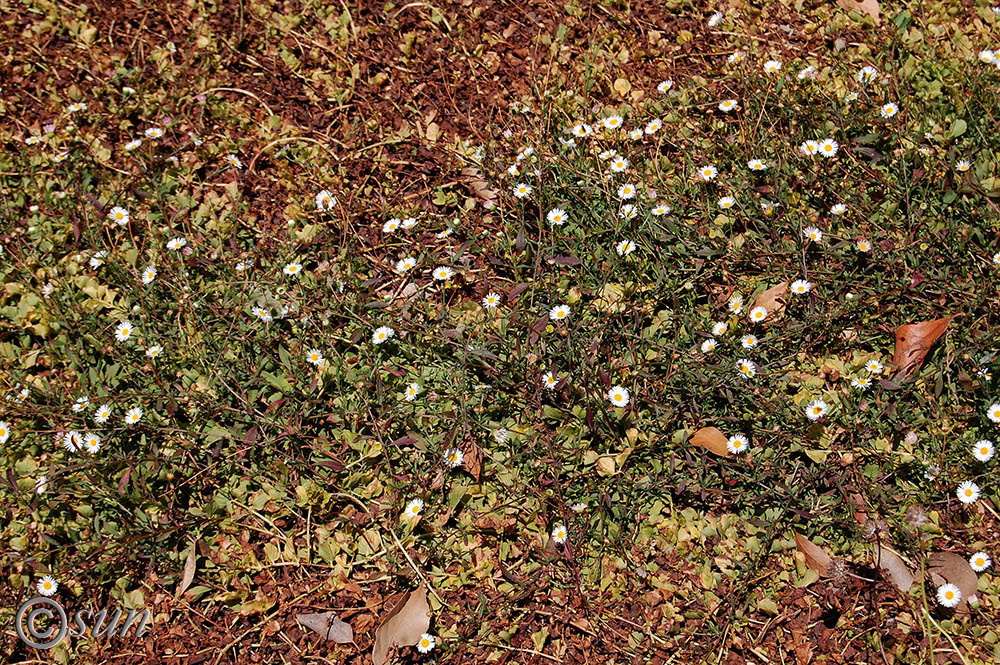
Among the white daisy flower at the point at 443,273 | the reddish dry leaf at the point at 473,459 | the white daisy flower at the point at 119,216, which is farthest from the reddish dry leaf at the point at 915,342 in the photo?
the white daisy flower at the point at 119,216

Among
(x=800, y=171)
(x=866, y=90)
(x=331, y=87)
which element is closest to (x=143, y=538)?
(x=331, y=87)

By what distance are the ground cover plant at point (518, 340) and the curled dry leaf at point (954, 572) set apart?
0.01 meters

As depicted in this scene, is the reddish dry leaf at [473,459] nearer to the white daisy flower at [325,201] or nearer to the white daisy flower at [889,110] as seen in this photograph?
the white daisy flower at [325,201]

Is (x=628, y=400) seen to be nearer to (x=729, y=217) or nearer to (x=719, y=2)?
(x=729, y=217)

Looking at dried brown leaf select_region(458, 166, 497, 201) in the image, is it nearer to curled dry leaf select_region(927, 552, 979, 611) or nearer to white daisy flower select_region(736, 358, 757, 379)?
white daisy flower select_region(736, 358, 757, 379)

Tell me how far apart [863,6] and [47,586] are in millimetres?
3784

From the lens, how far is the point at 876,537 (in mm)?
Result: 2254

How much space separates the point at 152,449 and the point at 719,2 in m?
2.95

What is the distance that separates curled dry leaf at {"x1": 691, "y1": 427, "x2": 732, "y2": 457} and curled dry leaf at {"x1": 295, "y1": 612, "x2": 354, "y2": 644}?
3.70 feet

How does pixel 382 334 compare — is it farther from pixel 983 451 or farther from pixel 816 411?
pixel 983 451

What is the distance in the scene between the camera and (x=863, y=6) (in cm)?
356

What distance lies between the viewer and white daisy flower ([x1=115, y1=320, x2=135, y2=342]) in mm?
2816

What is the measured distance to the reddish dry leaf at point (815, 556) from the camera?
2.23 m

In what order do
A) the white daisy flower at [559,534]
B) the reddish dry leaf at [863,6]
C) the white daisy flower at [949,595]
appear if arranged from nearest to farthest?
the white daisy flower at [949,595]
the white daisy flower at [559,534]
the reddish dry leaf at [863,6]
